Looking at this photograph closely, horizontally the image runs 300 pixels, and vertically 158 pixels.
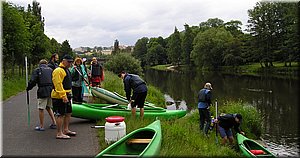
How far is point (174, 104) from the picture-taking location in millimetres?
25094

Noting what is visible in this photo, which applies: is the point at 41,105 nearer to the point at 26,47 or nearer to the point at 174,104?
the point at 26,47

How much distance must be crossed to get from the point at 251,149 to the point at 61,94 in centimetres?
587

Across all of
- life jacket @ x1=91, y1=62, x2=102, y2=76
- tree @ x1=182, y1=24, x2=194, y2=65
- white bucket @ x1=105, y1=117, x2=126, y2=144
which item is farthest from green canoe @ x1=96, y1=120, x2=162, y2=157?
tree @ x1=182, y1=24, x2=194, y2=65

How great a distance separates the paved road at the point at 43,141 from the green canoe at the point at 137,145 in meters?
0.57

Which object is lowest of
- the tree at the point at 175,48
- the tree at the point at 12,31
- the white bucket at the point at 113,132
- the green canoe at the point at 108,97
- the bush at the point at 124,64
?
the white bucket at the point at 113,132

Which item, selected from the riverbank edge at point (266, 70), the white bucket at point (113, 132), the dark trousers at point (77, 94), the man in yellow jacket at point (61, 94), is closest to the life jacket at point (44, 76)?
the man in yellow jacket at point (61, 94)

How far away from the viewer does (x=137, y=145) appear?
23.0ft

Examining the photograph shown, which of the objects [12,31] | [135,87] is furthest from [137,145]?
[12,31]

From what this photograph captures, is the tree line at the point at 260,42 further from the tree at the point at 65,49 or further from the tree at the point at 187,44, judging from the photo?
the tree at the point at 65,49

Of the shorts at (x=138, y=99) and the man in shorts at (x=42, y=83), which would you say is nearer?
the man in shorts at (x=42, y=83)

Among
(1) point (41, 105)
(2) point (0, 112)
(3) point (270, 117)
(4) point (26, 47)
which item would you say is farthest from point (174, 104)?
(1) point (41, 105)

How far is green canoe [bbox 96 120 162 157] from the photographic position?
20.1 feet

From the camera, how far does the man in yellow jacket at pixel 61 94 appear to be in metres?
7.68

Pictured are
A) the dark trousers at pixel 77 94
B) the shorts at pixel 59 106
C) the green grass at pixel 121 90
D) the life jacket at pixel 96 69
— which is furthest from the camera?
the green grass at pixel 121 90
